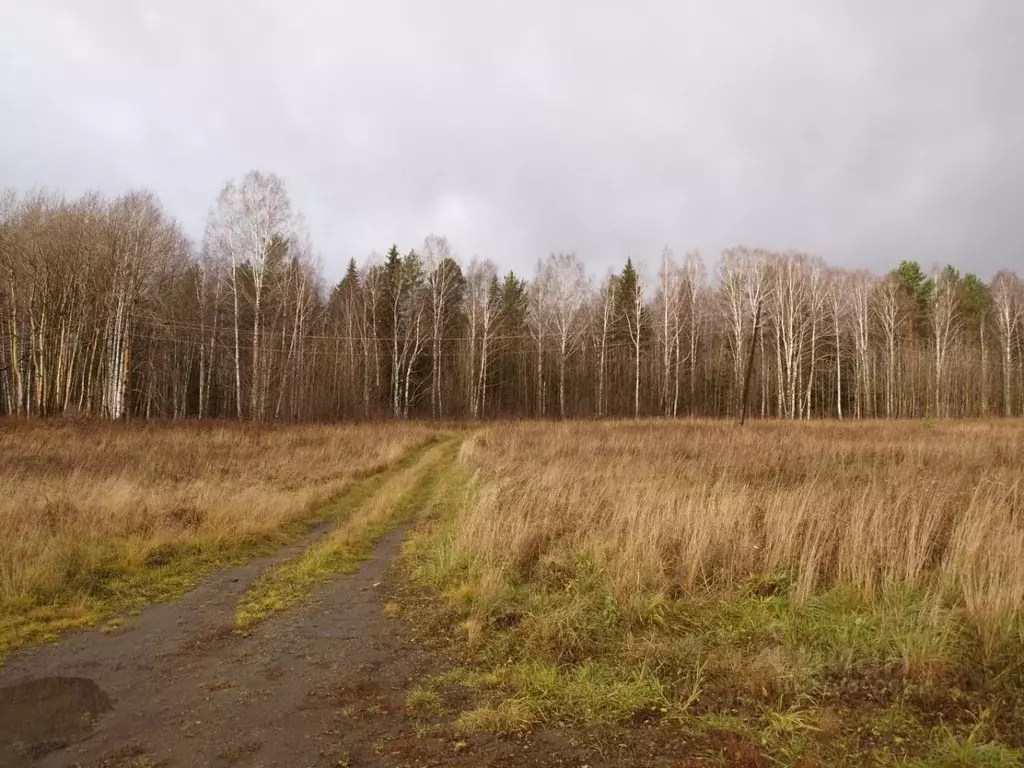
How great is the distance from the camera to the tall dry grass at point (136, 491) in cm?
707

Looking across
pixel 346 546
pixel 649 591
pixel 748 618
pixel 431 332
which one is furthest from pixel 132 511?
pixel 431 332

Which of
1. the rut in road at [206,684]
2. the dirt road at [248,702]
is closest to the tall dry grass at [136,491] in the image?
the rut in road at [206,684]

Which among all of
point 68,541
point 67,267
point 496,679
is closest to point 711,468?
point 496,679

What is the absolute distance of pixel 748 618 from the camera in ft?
15.9

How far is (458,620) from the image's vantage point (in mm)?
5621

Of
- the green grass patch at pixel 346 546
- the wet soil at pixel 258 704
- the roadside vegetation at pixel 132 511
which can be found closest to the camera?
the wet soil at pixel 258 704

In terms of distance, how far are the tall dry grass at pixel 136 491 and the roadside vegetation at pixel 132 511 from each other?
0.9 inches

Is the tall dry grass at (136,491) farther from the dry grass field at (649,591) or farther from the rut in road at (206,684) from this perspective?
the rut in road at (206,684)

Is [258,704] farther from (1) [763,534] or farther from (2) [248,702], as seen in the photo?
(1) [763,534]

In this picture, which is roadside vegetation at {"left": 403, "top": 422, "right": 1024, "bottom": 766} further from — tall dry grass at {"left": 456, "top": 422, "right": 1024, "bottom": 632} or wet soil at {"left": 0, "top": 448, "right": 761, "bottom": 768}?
wet soil at {"left": 0, "top": 448, "right": 761, "bottom": 768}

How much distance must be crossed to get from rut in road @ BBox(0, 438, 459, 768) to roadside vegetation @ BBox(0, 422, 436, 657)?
2.49 ft

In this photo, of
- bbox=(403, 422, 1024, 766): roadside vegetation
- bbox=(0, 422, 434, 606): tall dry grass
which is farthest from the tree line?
bbox=(403, 422, 1024, 766): roadside vegetation

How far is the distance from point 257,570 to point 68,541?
2.32 metres

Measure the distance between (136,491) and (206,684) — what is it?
790 cm
